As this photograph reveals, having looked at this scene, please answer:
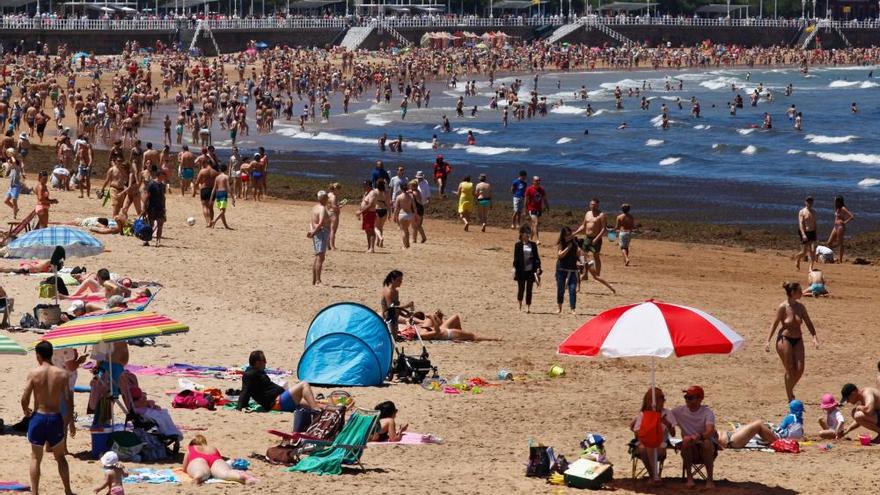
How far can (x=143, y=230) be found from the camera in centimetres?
2238

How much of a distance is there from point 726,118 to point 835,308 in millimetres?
44129

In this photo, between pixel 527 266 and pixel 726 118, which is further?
pixel 726 118

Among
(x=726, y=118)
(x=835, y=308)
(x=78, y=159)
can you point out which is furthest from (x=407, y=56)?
(x=835, y=308)

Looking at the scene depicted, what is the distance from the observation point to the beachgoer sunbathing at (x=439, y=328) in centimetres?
1673

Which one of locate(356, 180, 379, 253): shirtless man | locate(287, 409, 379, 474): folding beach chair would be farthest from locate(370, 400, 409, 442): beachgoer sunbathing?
locate(356, 180, 379, 253): shirtless man

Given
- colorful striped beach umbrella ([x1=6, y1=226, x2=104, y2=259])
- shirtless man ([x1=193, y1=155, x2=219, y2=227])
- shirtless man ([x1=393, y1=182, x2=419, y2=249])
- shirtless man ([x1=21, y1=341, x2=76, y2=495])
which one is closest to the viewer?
shirtless man ([x1=21, y1=341, x2=76, y2=495])

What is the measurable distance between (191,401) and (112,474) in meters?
3.27

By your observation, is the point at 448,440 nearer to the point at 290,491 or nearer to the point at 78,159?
the point at 290,491

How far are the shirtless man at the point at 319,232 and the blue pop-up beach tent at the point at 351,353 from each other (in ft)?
15.9

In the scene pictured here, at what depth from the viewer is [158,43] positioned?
7819 cm

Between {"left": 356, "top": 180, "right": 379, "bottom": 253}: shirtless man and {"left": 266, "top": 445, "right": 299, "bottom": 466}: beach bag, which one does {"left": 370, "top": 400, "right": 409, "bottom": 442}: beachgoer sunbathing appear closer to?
A: {"left": 266, "top": 445, "right": 299, "bottom": 466}: beach bag

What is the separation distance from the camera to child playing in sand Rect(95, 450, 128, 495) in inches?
383

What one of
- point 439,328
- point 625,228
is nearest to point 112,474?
point 439,328

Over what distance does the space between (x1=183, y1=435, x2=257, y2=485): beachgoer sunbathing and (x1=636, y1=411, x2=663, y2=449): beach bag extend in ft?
9.39
